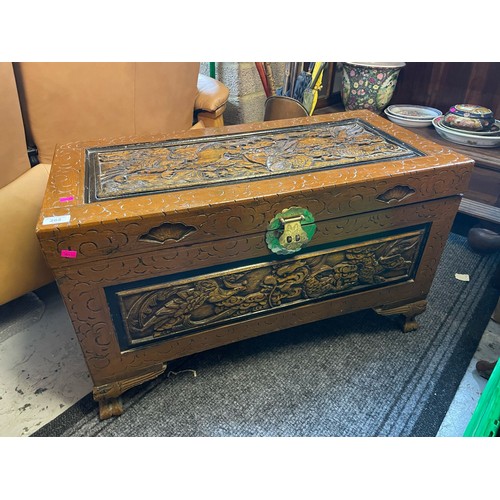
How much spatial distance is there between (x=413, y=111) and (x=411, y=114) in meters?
0.03

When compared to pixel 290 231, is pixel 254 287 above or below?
below

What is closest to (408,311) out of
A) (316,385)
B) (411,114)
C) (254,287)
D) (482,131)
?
(316,385)

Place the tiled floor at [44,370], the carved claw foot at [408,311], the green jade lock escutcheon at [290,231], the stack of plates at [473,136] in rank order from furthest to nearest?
the stack of plates at [473,136]
the carved claw foot at [408,311]
the tiled floor at [44,370]
the green jade lock escutcheon at [290,231]

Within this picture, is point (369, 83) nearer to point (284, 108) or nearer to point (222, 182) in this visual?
point (284, 108)

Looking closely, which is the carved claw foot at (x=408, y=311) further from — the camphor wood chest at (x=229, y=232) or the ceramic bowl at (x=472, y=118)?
the ceramic bowl at (x=472, y=118)

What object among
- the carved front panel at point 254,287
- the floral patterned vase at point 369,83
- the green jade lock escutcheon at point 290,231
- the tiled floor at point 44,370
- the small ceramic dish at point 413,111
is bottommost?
the tiled floor at point 44,370

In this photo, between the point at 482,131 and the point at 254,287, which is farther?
the point at 482,131

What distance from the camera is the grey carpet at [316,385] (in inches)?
37.7

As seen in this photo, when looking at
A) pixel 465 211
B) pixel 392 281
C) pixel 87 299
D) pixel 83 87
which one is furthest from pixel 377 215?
pixel 83 87

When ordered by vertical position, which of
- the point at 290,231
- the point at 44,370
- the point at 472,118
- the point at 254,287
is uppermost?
the point at 472,118

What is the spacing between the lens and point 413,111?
5.49 feet

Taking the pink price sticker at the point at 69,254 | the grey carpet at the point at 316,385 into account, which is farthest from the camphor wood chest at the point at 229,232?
the grey carpet at the point at 316,385

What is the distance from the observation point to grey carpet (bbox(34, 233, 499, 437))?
3.14ft

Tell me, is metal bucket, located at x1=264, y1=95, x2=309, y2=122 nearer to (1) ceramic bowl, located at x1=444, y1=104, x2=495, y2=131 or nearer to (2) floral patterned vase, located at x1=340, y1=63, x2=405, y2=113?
(2) floral patterned vase, located at x1=340, y1=63, x2=405, y2=113
